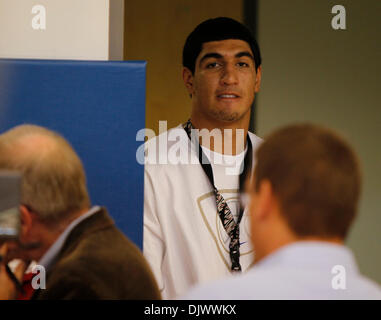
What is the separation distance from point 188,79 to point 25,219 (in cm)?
130

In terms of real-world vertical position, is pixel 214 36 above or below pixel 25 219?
above

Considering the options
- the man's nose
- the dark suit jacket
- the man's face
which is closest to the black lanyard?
the man's face

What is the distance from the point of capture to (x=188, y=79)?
8.60 feet

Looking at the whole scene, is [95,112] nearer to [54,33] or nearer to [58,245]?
[54,33]

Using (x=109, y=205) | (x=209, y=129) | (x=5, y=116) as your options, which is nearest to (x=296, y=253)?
(x=109, y=205)

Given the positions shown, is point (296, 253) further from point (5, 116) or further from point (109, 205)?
point (5, 116)

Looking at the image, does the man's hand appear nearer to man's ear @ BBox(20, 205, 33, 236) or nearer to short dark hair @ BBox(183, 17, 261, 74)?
man's ear @ BBox(20, 205, 33, 236)

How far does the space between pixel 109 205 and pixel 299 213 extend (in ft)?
3.51

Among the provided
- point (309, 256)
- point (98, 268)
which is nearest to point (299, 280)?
point (309, 256)

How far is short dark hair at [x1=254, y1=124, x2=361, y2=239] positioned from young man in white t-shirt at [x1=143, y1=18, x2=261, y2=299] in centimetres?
123

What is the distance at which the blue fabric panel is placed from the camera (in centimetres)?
200

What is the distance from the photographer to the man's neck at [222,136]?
2.51m

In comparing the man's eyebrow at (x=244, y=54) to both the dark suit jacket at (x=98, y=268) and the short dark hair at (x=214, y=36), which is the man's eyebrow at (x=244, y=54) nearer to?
the short dark hair at (x=214, y=36)

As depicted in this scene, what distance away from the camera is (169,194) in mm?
2361
